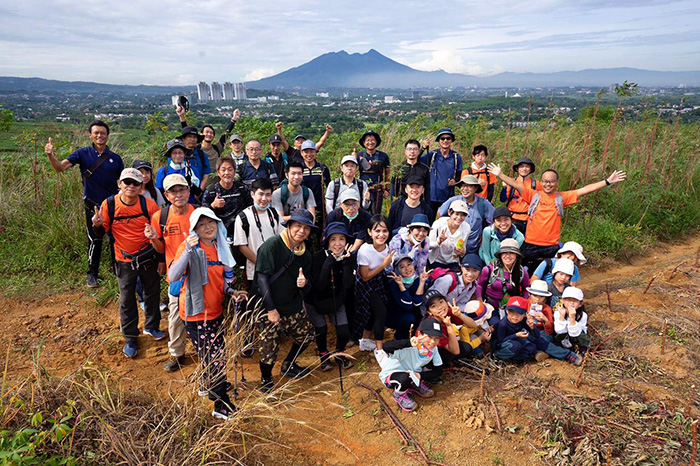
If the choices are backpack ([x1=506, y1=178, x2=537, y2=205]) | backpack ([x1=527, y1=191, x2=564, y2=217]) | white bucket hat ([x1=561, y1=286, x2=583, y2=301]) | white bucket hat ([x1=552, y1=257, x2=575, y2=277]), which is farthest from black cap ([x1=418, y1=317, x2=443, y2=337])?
backpack ([x1=506, y1=178, x2=537, y2=205])

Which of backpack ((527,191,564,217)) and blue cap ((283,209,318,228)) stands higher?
blue cap ((283,209,318,228))

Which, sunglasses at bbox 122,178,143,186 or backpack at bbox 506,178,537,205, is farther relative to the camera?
backpack at bbox 506,178,537,205

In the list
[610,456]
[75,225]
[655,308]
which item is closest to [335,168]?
[75,225]

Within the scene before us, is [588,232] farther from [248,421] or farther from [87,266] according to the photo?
[87,266]

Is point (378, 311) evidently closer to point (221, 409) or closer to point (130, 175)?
point (221, 409)

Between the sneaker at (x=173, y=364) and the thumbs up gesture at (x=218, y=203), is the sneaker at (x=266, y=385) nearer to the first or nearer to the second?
the sneaker at (x=173, y=364)

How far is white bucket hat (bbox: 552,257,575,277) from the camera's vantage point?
14.4 ft

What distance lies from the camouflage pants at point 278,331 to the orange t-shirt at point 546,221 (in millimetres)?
3347

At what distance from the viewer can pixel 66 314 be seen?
5.16 m

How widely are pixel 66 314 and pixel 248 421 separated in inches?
136

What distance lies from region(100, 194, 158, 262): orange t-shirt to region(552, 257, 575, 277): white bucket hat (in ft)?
15.0

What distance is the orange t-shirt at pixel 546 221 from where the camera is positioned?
516 cm

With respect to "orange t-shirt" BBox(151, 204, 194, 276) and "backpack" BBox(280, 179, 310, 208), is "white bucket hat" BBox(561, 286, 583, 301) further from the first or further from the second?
"orange t-shirt" BBox(151, 204, 194, 276)

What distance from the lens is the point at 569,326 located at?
4.12 metres
